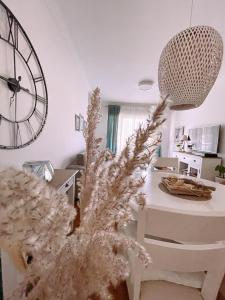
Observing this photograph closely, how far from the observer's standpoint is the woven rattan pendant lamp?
98 centimetres

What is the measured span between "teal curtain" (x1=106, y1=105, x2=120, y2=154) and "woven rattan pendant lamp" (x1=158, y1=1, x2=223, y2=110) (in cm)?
445

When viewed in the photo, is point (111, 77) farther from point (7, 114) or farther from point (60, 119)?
point (7, 114)

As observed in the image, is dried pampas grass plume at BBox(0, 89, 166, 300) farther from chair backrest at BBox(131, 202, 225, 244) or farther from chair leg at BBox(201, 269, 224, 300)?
chair leg at BBox(201, 269, 224, 300)

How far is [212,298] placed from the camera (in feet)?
2.44

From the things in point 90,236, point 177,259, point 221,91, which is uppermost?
point 221,91

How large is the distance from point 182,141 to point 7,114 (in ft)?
14.9

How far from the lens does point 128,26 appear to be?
6.49ft

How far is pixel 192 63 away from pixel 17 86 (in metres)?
1.14

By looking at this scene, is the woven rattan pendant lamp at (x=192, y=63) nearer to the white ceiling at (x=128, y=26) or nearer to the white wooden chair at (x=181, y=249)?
the white wooden chair at (x=181, y=249)

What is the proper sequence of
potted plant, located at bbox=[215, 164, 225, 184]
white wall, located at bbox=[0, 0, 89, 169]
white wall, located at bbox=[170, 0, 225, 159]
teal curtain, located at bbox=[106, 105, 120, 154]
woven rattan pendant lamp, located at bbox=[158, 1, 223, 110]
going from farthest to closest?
teal curtain, located at bbox=[106, 105, 120, 154]
potted plant, located at bbox=[215, 164, 225, 184]
white wall, located at bbox=[170, 0, 225, 159]
white wall, located at bbox=[0, 0, 89, 169]
woven rattan pendant lamp, located at bbox=[158, 1, 223, 110]

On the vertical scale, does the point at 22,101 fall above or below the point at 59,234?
above

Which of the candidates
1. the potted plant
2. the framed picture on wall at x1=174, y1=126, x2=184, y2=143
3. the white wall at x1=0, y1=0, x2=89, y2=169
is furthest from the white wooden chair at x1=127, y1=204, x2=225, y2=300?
the framed picture on wall at x1=174, y1=126, x2=184, y2=143

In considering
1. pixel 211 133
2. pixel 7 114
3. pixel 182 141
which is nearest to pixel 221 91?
pixel 211 133

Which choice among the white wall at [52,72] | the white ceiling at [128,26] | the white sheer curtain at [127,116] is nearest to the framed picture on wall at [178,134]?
the white sheer curtain at [127,116]
